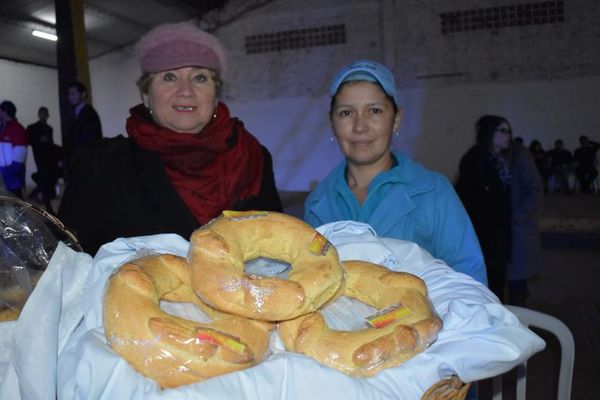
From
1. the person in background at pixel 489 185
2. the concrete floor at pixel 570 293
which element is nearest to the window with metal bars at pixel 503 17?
the concrete floor at pixel 570 293

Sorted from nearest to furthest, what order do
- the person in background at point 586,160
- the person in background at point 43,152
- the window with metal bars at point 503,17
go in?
the person in background at point 43,152 < the window with metal bars at point 503,17 < the person in background at point 586,160

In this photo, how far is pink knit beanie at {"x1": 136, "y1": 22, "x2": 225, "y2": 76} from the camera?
157 centimetres

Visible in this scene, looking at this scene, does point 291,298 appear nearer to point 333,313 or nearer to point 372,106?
point 333,313

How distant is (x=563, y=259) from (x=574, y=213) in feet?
7.56

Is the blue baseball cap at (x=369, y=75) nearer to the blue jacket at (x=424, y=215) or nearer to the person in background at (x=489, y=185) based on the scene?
the blue jacket at (x=424, y=215)

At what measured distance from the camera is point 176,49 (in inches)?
61.6

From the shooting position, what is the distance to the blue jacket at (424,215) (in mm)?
1415

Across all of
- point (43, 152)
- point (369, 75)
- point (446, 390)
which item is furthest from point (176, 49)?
point (43, 152)

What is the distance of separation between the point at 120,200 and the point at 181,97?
402 millimetres

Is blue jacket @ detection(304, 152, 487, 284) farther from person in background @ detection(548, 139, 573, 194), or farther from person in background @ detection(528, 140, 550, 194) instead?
person in background @ detection(548, 139, 573, 194)

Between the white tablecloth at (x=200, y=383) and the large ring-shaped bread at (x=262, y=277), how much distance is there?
0.31ft

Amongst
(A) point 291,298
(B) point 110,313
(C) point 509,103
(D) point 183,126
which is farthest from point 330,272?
(C) point 509,103

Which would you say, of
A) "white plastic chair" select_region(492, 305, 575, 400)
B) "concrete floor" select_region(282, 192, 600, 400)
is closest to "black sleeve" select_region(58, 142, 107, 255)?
"white plastic chair" select_region(492, 305, 575, 400)

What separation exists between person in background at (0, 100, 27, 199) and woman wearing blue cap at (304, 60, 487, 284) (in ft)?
22.9
